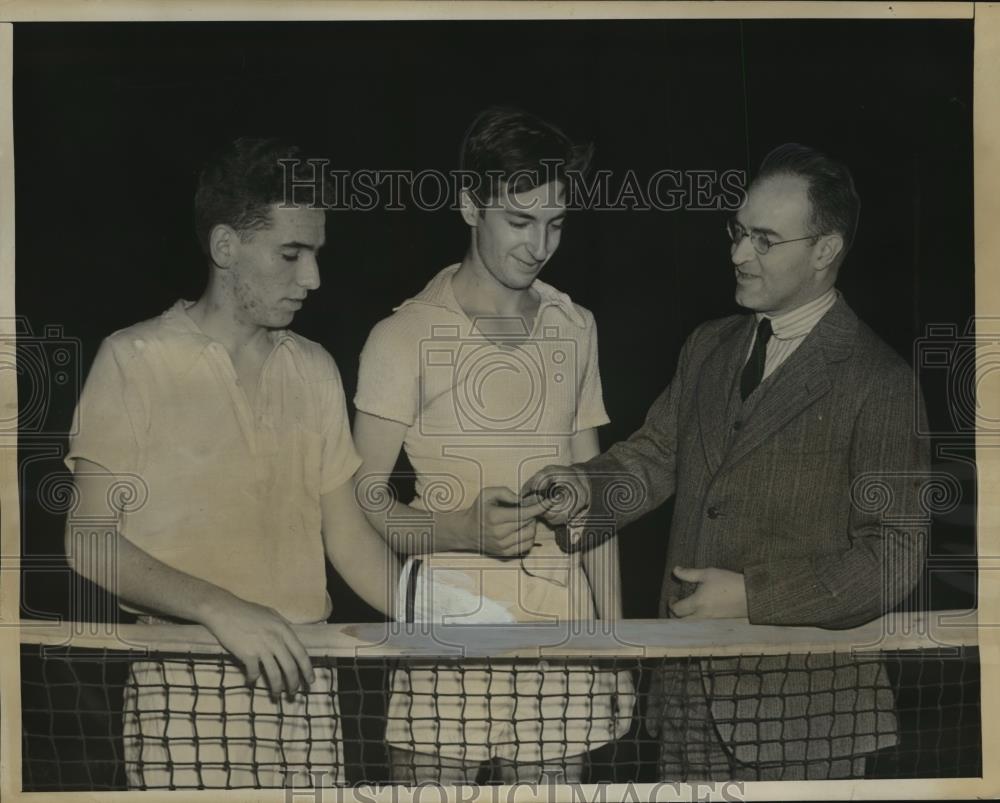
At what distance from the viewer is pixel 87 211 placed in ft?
10.7

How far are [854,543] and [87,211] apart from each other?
2.05m

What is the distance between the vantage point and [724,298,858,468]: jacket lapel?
322cm

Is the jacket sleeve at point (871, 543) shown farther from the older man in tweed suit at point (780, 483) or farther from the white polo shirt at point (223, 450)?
the white polo shirt at point (223, 450)

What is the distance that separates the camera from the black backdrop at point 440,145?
324cm

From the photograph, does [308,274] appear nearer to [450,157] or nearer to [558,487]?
[450,157]

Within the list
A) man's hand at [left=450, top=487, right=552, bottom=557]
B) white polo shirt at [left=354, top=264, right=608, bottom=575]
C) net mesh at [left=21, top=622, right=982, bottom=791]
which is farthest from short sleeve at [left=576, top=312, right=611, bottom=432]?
net mesh at [left=21, top=622, right=982, bottom=791]

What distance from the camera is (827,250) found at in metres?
3.26

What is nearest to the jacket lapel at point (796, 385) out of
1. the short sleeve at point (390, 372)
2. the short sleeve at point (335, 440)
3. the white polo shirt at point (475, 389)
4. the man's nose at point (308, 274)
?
the white polo shirt at point (475, 389)

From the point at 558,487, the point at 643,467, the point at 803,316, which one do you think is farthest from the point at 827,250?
the point at 558,487

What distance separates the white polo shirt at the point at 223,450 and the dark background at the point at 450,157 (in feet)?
0.23

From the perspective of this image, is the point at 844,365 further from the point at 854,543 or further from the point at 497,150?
the point at 497,150

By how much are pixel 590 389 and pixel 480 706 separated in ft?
2.72

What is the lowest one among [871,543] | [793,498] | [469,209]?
[871,543]

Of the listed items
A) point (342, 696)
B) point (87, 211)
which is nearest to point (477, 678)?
point (342, 696)
